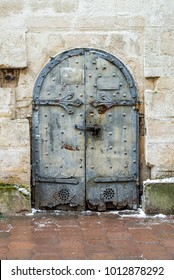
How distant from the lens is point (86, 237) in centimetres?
486

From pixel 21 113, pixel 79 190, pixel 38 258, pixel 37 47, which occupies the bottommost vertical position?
pixel 38 258

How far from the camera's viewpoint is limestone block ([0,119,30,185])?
5680 millimetres

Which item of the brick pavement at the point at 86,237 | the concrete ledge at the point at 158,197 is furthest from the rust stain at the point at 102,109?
the brick pavement at the point at 86,237

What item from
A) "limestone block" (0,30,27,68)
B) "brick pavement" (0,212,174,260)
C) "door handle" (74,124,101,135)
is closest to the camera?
"brick pavement" (0,212,174,260)

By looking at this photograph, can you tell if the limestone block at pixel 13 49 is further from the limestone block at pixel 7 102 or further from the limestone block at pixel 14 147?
the limestone block at pixel 14 147

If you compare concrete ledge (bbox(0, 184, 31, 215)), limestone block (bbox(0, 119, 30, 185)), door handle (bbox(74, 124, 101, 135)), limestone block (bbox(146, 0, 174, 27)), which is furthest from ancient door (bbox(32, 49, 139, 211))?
limestone block (bbox(146, 0, 174, 27))

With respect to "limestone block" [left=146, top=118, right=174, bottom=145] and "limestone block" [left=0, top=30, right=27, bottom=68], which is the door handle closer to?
"limestone block" [left=146, top=118, right=174, bottom=145]

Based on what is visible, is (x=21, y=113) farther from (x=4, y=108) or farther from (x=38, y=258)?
(x=38, y=258)

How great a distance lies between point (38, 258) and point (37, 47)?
261 cm

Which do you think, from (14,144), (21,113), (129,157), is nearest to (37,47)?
(21,113)

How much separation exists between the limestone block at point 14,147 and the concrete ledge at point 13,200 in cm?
18

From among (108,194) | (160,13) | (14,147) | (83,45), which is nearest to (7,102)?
(14,147)

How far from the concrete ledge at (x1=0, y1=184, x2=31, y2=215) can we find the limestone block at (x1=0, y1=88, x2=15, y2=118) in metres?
0.89

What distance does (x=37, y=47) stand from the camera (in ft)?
18.6
